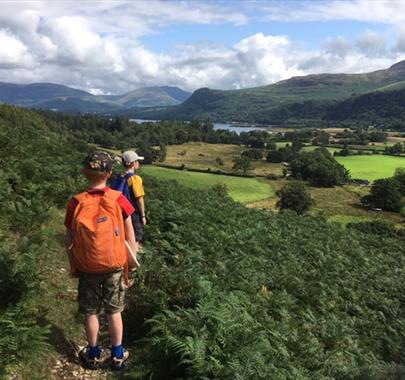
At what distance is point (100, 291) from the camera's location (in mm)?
6258

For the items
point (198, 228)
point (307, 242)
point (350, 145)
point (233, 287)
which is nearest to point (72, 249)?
point (233, 287)

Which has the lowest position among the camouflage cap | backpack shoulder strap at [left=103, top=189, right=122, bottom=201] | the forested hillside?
the forested hillside

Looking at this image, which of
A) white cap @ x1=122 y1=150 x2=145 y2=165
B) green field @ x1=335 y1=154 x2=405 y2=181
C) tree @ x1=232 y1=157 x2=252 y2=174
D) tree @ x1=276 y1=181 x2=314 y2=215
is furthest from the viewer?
tree @ x1=232 y1=157 x2=252 y2=174

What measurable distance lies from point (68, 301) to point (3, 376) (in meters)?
2.72

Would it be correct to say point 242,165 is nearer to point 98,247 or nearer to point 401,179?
point 401,179

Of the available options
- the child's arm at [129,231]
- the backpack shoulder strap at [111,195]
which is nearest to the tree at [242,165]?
the child's arm at [129,231]

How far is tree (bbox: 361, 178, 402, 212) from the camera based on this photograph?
92.3m

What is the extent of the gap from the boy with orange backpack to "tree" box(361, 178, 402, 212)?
92729 millimetres

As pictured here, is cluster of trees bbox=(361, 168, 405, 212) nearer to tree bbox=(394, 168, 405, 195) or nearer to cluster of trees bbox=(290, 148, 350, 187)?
tree bbox=(394, 168, 405, 195)

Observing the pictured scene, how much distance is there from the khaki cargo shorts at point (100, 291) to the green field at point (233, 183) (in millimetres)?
79753

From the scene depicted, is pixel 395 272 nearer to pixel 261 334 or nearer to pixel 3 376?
pixel 261 334

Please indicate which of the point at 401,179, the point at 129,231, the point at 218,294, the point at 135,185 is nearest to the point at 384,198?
the point at 401,179

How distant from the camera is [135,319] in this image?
7574 millimetres

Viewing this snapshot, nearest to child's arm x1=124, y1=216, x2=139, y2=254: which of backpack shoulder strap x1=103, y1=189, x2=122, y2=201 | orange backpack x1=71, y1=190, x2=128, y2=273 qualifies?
orange backpack x1=71, y1=190, x2=128, y2=273
